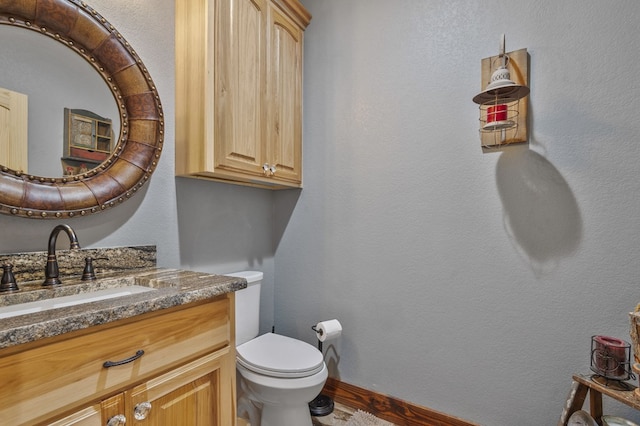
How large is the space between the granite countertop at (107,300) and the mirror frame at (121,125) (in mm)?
284

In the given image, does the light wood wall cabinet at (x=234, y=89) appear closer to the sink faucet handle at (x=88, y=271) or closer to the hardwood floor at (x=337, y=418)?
the sink faucet handle at (x=88, y=271)

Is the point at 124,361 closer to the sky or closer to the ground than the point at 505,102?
closer to the ground

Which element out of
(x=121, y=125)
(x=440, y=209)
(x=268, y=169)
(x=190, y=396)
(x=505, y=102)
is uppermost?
Result: (x=505, y=102)

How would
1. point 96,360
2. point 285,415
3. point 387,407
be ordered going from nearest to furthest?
1. point 96,360
2. point 285,415
3. point 387,407

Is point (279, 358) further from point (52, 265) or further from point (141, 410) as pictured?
point (52, 265)

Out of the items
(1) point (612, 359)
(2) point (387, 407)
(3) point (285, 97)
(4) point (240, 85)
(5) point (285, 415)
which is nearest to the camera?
(1) point (612, 359)

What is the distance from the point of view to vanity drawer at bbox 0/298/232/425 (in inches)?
25.9

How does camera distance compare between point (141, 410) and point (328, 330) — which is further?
point (328, 330)

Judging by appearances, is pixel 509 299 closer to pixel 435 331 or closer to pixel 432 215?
pixel 435 331

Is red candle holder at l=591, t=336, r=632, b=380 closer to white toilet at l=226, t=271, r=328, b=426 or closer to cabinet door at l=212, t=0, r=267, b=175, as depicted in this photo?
white toilet at l=226, t=271, r=328, b=426

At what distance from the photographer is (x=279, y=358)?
149cm

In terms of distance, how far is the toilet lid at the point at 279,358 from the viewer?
1.37 metres

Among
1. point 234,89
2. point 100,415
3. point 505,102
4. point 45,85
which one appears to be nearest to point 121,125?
point 45,85

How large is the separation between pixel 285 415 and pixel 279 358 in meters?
0.25
